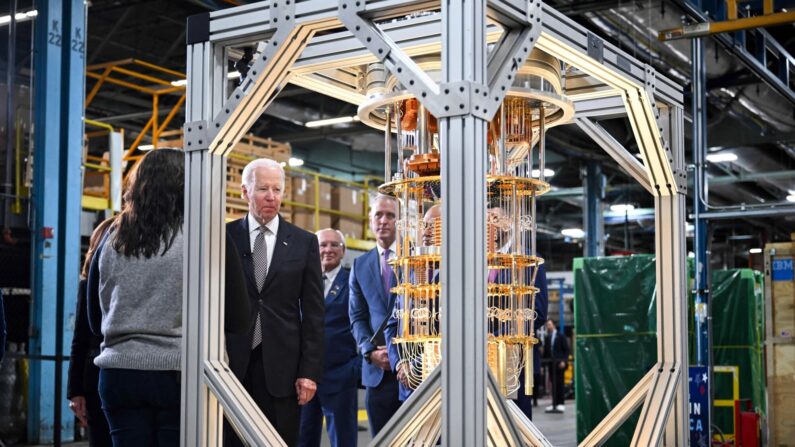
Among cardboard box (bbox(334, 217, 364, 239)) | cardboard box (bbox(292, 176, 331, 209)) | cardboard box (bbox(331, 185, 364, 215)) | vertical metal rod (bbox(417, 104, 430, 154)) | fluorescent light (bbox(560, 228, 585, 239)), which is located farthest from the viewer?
fluorescent light (bbox(560, 228, 585, 239))

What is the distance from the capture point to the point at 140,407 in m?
3.87

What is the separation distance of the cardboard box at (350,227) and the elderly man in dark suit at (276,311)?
1129 cm

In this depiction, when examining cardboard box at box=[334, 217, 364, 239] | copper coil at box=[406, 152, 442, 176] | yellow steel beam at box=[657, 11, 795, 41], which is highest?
yellow steel beam at box=[657, 11, 795, 41]

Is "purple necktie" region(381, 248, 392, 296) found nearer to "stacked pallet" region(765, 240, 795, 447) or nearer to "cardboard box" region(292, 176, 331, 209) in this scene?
"stacked pallet" region(765, 240, 795, 447)

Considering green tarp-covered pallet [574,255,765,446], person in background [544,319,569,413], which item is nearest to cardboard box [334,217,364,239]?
person in background [544,319,569,413]

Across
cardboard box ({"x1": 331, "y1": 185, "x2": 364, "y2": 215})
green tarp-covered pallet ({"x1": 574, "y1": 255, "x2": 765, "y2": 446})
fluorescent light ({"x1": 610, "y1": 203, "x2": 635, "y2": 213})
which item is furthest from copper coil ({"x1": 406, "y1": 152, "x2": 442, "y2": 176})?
fluorescent light ({"x1": 610, "y1": 203, "x2": 635, "y2": 213})

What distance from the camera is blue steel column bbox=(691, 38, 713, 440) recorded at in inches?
390

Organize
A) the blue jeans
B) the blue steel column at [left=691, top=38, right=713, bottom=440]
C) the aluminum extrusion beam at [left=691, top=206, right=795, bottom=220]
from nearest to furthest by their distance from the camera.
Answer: the blue jeans → the aluminum extrusion beam at [left=691, top=206, right=795, bottom=220] → the blue steel column at [left=691, top=38, right=713, bottom=440]

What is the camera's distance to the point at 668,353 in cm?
497

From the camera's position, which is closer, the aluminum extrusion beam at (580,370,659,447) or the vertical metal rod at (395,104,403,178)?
the vertical metal rod at (395,104,403,178)

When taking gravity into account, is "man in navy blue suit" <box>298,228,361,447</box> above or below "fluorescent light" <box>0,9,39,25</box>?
below

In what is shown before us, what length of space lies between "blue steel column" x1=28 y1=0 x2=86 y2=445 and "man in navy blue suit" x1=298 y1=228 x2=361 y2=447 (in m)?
5.20

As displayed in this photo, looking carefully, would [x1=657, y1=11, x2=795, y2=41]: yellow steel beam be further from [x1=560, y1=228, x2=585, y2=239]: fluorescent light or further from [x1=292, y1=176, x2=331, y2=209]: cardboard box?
[x1=560, y1=228, x2=585, y2=239]: fluorescent light

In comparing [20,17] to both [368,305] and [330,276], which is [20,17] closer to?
[330,276]
